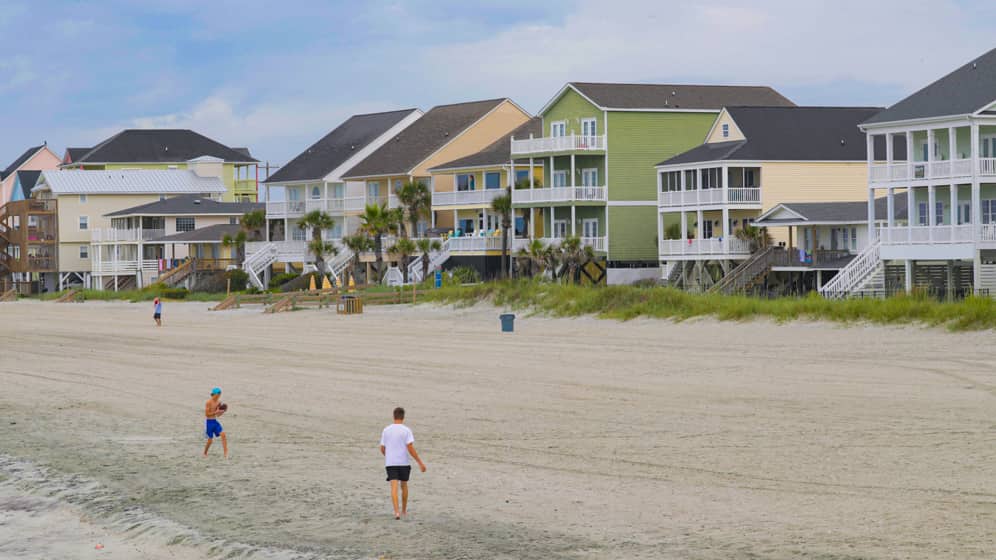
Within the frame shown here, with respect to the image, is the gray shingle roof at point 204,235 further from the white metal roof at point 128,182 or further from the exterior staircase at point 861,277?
the exterior staircase at point 861,277

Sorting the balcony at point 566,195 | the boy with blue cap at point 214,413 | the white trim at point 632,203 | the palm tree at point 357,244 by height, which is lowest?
the boy with blue cap at point 214,413

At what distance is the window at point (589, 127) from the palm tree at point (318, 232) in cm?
1487

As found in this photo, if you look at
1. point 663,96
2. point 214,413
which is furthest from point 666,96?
point 214,413

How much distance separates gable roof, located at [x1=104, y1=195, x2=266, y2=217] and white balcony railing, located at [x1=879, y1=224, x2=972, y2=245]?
5458cm

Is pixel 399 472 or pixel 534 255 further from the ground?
pixel 534 255

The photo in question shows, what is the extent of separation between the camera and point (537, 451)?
63.9ft

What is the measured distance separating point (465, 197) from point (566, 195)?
29.3ft

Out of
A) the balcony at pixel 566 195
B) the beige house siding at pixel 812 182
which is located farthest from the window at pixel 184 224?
the beige house siding at pixel 812 182

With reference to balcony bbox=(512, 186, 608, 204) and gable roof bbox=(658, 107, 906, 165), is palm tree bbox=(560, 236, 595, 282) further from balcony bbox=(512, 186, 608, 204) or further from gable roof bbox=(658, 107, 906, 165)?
gable roof bbox=(658, 107, 906, 165)

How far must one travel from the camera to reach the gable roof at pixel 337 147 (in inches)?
3310

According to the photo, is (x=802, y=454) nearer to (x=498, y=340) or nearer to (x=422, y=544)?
(x=422, y=544)

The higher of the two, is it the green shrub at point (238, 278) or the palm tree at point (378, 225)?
the palm tree at point (378, 225)

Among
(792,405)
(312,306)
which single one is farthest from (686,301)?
(312,306)

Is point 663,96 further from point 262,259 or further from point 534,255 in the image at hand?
point 262,259
